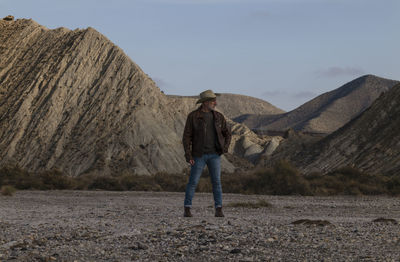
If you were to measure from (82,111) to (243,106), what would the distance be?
153 metres

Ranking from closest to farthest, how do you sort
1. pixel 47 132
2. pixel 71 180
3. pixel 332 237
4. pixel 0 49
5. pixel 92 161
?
pixel 332 237 < pixel 71 180 < pixel 92 161 < pixel 47 132 < pixel 0 49

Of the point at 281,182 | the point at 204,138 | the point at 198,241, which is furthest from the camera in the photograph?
the point at 281,182

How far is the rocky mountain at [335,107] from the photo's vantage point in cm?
11819

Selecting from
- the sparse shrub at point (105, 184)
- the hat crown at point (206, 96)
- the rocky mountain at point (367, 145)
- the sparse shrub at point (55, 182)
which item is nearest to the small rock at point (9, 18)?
the sparse shrub at point (55, 182)

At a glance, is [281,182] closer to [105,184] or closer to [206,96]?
[105,184]

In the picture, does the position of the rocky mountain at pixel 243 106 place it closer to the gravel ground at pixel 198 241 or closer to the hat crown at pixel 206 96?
the hat crown at pixel 206 96

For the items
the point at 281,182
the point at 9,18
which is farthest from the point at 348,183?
the point at 9,18

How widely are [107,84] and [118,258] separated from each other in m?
33.2

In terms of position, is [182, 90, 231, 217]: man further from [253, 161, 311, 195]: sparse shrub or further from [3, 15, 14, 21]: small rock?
[3, 15, 14, 21]: small rock

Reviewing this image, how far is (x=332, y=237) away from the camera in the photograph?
297 inches

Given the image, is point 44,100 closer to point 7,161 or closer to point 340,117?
point 7,161

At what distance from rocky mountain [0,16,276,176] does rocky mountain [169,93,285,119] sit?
138m

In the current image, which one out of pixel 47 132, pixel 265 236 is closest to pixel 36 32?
pixel 47 132

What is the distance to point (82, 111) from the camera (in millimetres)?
38188
